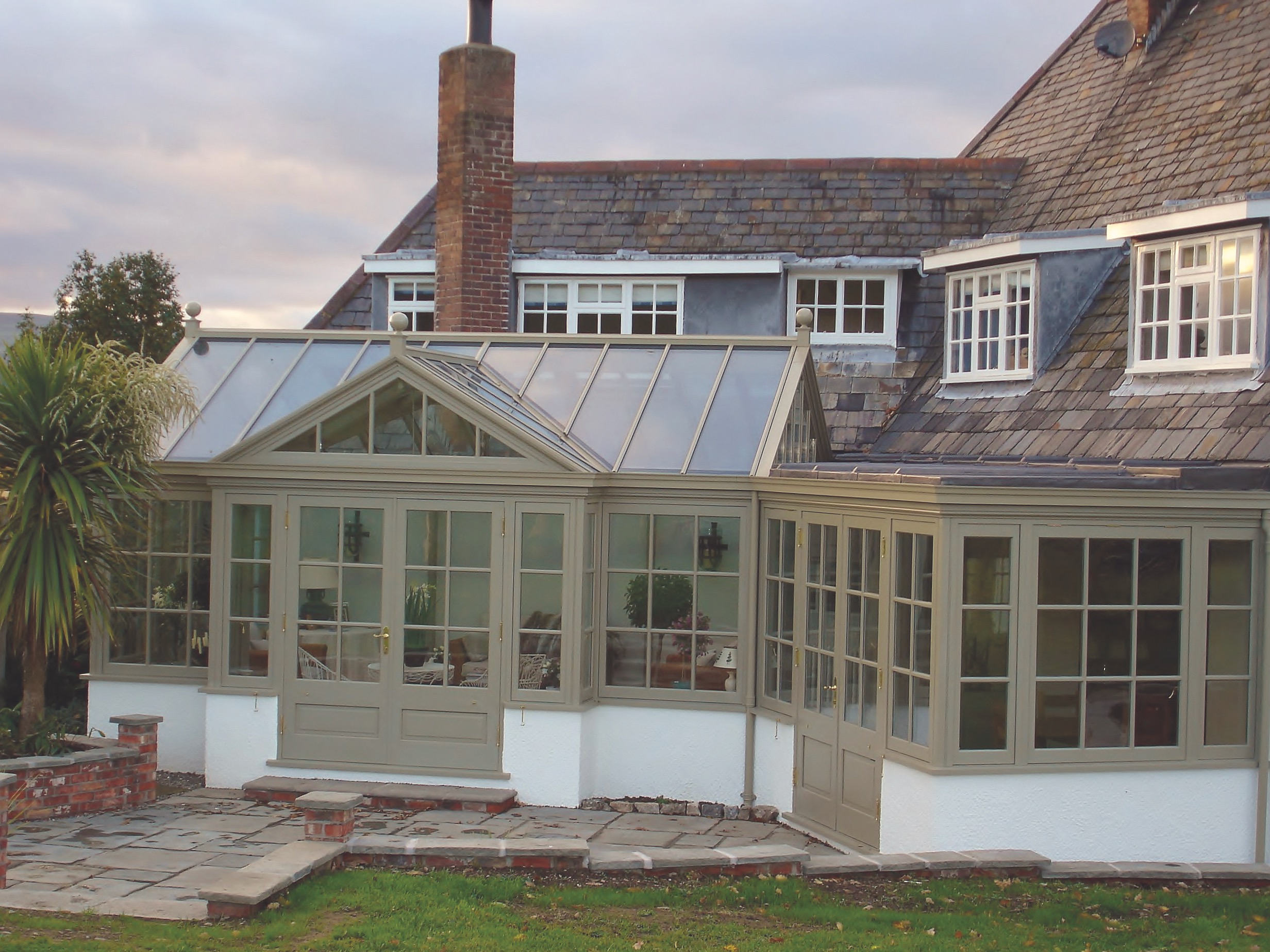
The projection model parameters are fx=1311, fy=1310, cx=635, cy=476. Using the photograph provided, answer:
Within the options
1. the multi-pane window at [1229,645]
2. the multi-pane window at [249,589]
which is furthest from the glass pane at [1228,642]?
the multi-pane window at [249,589]

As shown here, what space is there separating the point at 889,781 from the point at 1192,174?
7188 mm

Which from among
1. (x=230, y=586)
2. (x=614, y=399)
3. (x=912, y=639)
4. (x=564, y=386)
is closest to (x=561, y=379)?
(x=564, y=386)

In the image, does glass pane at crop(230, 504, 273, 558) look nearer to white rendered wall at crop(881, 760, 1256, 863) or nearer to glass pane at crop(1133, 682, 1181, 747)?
white rendered wall at crop(881, 760, 1256, 863)

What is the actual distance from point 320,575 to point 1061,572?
217 inches

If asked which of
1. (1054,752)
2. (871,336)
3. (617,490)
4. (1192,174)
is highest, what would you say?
(1192,174)

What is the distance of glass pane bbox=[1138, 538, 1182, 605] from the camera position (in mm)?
8438

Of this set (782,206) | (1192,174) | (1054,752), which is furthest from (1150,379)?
(782,206)

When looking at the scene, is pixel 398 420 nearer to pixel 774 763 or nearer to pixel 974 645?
pixel 774 763

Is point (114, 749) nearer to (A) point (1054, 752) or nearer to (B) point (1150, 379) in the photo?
(A) point (1054, 752)

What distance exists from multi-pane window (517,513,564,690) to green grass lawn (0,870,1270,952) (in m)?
2.66

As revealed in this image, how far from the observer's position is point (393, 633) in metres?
10.1

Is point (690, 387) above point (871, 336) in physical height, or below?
below

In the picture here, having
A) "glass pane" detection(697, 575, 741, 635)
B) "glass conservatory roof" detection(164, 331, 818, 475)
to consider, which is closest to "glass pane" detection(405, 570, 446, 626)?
"glass conservatory roof" detection(164, 331, 818, 475)

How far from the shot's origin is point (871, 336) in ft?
50.3
